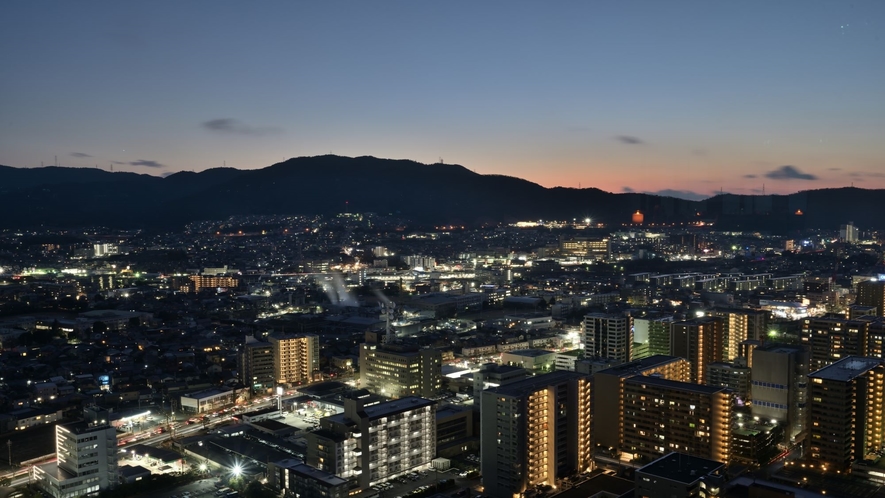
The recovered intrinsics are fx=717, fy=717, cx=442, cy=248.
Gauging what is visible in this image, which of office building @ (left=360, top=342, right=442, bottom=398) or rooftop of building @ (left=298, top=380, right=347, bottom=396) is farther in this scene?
office building @ (left=360, top=342, right=442, bottom=398)

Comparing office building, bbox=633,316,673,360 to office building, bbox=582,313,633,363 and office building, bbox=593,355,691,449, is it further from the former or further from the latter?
office building, bbox=593,355,691,449

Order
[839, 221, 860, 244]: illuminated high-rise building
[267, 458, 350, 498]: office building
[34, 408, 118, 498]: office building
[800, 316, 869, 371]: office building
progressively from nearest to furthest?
[267, 458, 350, 498]: office building → [34, 408, 118, 498]: office building → [800, 316, 869, 371]: office building → [839, 221, 860, 244]: illuminated high-rise building

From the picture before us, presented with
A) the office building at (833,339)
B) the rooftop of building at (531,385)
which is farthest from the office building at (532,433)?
the office building at (833,339)

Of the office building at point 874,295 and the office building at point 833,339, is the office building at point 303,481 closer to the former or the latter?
the office building at point 833,339

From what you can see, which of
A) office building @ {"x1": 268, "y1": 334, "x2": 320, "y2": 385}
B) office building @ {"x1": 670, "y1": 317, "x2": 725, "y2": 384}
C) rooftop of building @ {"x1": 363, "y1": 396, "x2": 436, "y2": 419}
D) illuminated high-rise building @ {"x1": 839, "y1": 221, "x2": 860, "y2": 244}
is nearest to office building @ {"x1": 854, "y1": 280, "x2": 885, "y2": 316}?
office building @ {"x1": 670, "y1": 317, "x2": 725, "y2": 384}

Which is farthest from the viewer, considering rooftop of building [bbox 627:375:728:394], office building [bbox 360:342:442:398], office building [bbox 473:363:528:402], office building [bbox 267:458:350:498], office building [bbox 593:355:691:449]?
office building [bbox 360:342:442:398]

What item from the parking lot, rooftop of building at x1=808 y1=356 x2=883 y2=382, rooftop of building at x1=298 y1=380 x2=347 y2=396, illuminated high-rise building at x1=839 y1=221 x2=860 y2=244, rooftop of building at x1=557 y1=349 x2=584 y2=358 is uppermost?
illuminated high-rise building at x1=839 y1=221 x2=860 y2=244

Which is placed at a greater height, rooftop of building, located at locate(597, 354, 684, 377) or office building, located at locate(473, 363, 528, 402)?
rooftop of building, located at locate(597, 354, 684, 377)
